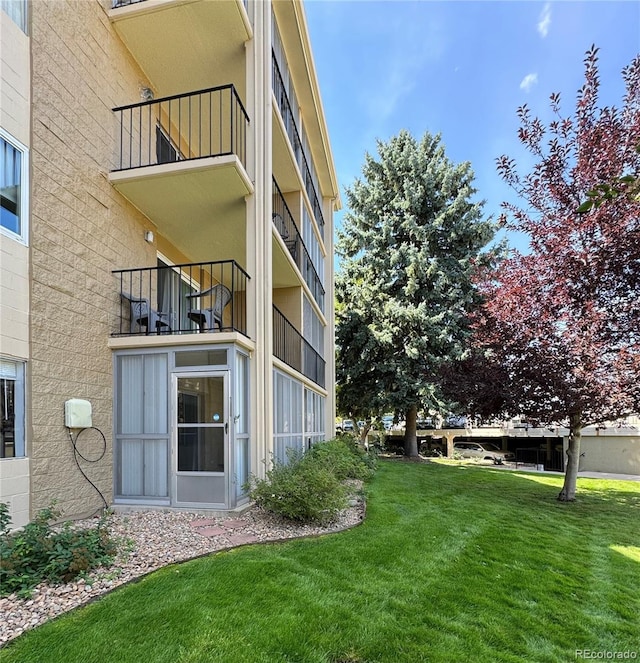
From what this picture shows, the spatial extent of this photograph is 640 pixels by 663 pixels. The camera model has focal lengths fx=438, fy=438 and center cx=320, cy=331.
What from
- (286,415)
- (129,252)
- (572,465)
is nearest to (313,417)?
(286,415)

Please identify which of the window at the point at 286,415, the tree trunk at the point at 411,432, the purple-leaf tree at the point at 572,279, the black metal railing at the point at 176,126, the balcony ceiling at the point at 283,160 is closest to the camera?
the black metal railing at the point at 176,126

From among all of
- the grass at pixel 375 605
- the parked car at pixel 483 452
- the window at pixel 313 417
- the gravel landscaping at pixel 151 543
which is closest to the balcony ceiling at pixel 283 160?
the window at pixel 313 417

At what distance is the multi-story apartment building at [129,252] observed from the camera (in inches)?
214

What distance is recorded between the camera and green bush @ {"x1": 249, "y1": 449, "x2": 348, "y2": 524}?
19.5 ft

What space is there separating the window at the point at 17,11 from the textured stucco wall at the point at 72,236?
0.39ft

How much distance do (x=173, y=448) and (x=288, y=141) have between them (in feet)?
23.6

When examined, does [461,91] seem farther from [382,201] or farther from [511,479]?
[511,479]

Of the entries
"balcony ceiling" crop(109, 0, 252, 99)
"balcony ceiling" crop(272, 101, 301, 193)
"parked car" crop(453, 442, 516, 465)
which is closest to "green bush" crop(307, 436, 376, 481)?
"balcony ceiling" crop(272, 101, 301, 193)

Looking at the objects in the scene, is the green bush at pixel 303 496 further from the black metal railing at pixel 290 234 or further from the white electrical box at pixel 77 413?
the black metal railing at pixel 290 234

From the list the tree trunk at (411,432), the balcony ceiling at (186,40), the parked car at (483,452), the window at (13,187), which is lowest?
the parked car at (483,452)

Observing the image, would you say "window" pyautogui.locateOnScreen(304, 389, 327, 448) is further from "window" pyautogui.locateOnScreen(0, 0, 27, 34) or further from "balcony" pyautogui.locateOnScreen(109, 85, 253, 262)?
"window" pyautogui.locateOnScreen(0, 0, 27, 34)

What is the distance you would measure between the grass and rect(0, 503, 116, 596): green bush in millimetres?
542

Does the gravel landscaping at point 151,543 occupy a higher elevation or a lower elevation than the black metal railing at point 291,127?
lower

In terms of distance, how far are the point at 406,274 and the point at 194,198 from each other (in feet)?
40.1
